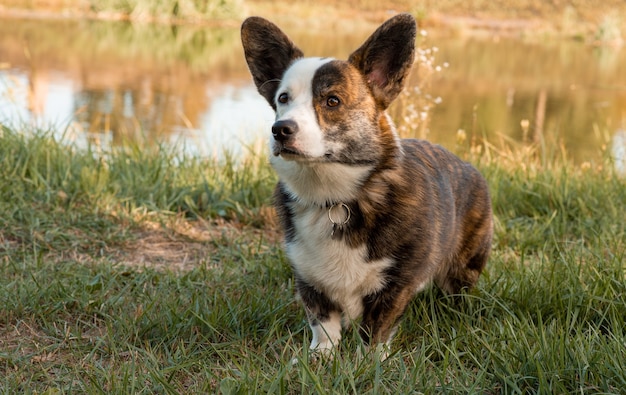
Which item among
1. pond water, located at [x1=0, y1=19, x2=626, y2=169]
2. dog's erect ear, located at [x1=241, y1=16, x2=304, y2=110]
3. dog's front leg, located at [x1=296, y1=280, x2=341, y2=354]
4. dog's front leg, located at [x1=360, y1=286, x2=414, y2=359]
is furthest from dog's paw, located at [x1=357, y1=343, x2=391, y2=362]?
pond water, located at [x1=0, y1=19, x2=626, y2=169]

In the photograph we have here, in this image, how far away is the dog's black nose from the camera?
2.55 meters

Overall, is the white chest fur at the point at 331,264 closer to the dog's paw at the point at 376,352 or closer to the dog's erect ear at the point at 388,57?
the dog's paw at the point at 376,352

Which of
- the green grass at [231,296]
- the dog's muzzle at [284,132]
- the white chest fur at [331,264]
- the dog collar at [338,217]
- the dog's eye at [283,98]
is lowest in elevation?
the green grass at [231,296]

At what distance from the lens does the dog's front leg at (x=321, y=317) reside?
286cm

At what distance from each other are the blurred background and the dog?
89 cm

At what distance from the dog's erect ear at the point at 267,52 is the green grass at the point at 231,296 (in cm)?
94

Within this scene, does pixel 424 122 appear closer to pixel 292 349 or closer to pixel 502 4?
pixel 292 349

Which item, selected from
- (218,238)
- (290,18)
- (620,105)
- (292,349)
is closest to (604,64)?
(620,105)

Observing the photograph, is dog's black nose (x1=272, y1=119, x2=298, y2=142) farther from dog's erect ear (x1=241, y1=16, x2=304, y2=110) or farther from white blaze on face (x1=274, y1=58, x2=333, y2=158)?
dog's erect ear (x1=241, y1=16, x2=304, y2=110)

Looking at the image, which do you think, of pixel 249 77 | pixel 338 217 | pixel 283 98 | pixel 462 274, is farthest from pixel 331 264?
pixel 249 77

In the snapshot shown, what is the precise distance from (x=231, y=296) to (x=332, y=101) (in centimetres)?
104

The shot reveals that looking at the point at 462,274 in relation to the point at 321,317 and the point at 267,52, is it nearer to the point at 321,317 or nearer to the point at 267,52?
the point at 321,317

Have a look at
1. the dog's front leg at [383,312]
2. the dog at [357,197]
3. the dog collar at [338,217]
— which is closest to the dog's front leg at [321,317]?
the dog at [357,197]

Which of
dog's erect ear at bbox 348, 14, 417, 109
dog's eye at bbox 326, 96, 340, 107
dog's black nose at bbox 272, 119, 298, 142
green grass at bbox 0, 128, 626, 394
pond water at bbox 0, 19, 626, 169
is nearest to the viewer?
green grass at bbox 0, 128, 626, 394
